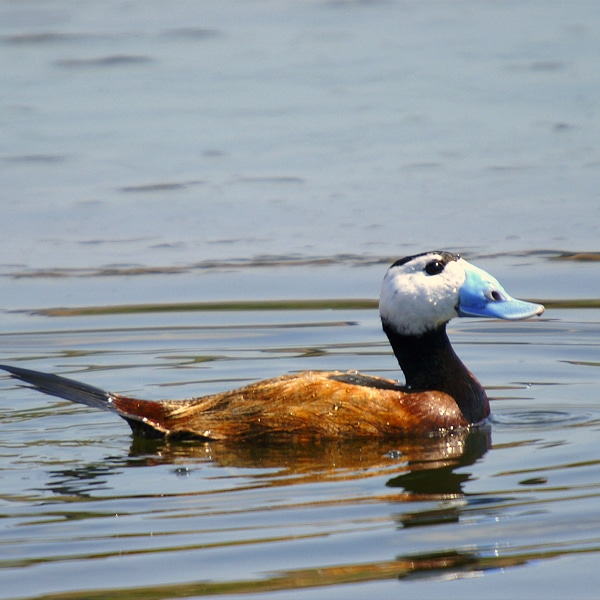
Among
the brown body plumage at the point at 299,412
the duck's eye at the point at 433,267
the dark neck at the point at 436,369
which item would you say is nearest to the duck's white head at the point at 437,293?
the duck's eye at the point at 433,267

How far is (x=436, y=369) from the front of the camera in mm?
7457

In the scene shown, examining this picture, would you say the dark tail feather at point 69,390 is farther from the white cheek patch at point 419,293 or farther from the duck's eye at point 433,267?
the duck's eye at point 433,267

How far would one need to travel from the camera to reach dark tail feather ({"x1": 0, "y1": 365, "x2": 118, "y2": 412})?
7.18 m

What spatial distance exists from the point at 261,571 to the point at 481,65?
11225mm

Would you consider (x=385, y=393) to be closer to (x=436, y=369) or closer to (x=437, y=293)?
(x=436, y=369)

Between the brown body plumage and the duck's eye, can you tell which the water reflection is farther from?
the duck's eye

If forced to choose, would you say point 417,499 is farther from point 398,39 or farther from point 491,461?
point 398,39

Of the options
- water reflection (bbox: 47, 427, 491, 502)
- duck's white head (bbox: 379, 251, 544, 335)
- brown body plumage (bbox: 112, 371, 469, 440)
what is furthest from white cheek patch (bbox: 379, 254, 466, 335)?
water reflection (bbox: 47, 427, 491, 502)

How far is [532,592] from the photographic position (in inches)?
191

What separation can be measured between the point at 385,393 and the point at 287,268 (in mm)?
3561

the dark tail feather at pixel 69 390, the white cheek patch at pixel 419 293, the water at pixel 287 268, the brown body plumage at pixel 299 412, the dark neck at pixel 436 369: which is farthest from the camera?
the dark neck at pixel 436 369

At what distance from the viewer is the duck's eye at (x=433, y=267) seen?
7371mm

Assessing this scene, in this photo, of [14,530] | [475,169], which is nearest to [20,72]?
[475,169]

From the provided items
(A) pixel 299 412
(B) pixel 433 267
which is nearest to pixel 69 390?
(A) pixel 299 412
